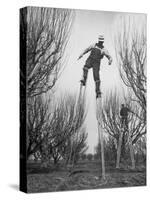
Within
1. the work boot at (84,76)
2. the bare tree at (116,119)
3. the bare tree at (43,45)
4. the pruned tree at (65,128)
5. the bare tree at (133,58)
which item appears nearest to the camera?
the bare tree at (43,45)

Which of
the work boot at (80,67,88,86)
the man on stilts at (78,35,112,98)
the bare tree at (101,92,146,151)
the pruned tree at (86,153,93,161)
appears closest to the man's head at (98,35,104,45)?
the man on stilts at (78,35,112,98)

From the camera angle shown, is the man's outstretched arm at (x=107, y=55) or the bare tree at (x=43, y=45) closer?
the bare tree at (x=43, y=45)

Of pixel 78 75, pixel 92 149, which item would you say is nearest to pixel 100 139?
pixel 92 149

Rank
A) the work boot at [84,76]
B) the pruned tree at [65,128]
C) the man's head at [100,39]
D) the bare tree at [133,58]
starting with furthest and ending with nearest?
the bare tree at [133,58]
the man's head at [100,39]
the work boot at [84,76]
the pruned tree at [65,128]

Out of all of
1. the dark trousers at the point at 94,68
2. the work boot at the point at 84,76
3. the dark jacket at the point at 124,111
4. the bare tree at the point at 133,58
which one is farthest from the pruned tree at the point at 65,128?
the bare tree at the point at 133,58

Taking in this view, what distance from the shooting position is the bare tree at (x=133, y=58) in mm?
13008

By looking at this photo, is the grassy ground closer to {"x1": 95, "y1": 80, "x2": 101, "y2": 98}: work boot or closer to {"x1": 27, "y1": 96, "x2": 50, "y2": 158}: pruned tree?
{"x1": 27, "y1": 96, "x2": 50, "y2": 158}: pruned tree

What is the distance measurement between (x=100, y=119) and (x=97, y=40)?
1364 mm

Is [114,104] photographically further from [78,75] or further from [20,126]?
[20,126]

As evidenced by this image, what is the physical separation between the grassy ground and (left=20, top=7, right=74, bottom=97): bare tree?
52.7 inches

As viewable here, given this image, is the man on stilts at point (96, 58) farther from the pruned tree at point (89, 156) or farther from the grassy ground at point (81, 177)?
the grassy ground at point (81, 177)

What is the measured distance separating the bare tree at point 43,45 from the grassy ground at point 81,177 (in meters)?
1.34

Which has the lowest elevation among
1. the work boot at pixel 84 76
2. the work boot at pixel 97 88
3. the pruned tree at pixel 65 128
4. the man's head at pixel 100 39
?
the pruned tree at pixel 65 128

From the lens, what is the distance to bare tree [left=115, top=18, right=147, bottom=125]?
1301cm
